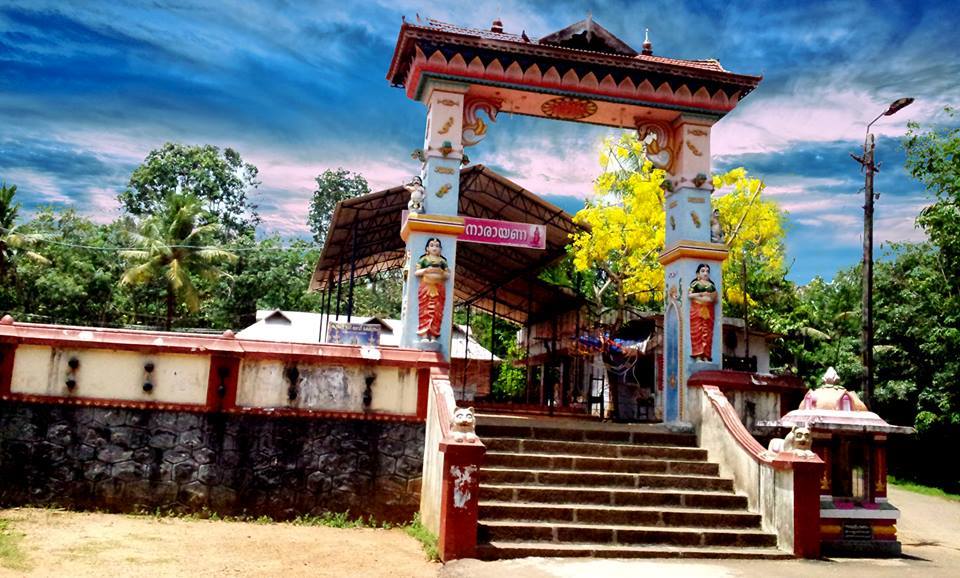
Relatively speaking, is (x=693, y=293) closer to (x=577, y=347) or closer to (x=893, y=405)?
(x=577, y=347)

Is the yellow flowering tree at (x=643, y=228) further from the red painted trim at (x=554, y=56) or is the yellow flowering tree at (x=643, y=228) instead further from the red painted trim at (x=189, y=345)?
the red painted trim at (x=189, y=345)

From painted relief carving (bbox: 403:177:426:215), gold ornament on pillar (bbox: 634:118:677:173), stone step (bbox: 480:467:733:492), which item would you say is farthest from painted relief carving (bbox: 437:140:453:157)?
stone step (bbox: 480:467:733:492)

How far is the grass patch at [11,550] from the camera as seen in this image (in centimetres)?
606

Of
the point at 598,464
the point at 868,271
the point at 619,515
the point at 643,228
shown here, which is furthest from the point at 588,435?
the point at 643,228

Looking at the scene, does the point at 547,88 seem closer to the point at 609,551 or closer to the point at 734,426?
the point at 734,426

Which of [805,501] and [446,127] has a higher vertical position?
[446,127]

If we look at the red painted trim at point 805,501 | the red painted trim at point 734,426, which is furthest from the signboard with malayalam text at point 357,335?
the red painted trim at point 805,501

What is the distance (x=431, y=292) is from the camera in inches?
385

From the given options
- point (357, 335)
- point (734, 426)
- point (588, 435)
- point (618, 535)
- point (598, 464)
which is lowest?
point (618, 535)

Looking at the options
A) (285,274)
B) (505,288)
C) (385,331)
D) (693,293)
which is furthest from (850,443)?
(285,274)

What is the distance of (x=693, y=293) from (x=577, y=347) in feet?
23.5

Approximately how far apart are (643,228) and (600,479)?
12020 mm

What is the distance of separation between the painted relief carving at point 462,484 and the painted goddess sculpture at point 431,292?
9.45ft

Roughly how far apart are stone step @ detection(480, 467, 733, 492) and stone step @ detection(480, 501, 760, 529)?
1.38 feet
